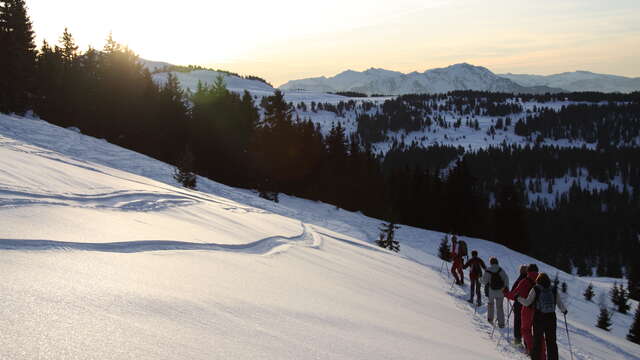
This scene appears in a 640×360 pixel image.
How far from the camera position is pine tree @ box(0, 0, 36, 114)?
32.3 meters

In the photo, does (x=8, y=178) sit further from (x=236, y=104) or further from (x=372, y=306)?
(x=236, y=104)

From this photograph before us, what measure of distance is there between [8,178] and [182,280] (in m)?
6.92

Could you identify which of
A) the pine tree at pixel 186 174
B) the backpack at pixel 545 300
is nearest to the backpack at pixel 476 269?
the backpack at pixel 545 300

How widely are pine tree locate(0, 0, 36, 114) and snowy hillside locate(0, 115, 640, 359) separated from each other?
23.6 meters

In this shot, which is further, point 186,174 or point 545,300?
point 186,174

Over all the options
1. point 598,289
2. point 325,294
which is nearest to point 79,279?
point 325,294

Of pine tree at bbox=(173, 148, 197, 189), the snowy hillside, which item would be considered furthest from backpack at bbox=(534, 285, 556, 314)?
pine tree at bbox=(173, 148, 197, 189)

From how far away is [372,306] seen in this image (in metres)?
7.81

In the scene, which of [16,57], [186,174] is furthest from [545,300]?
[16,57]

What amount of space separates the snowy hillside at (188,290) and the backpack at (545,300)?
1275 mm

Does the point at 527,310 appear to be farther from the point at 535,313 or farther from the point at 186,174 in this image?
the point at 186,174

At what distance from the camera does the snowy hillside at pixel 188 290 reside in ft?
12.5

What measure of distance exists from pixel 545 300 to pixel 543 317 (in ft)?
1.22

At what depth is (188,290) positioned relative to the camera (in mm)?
5562
